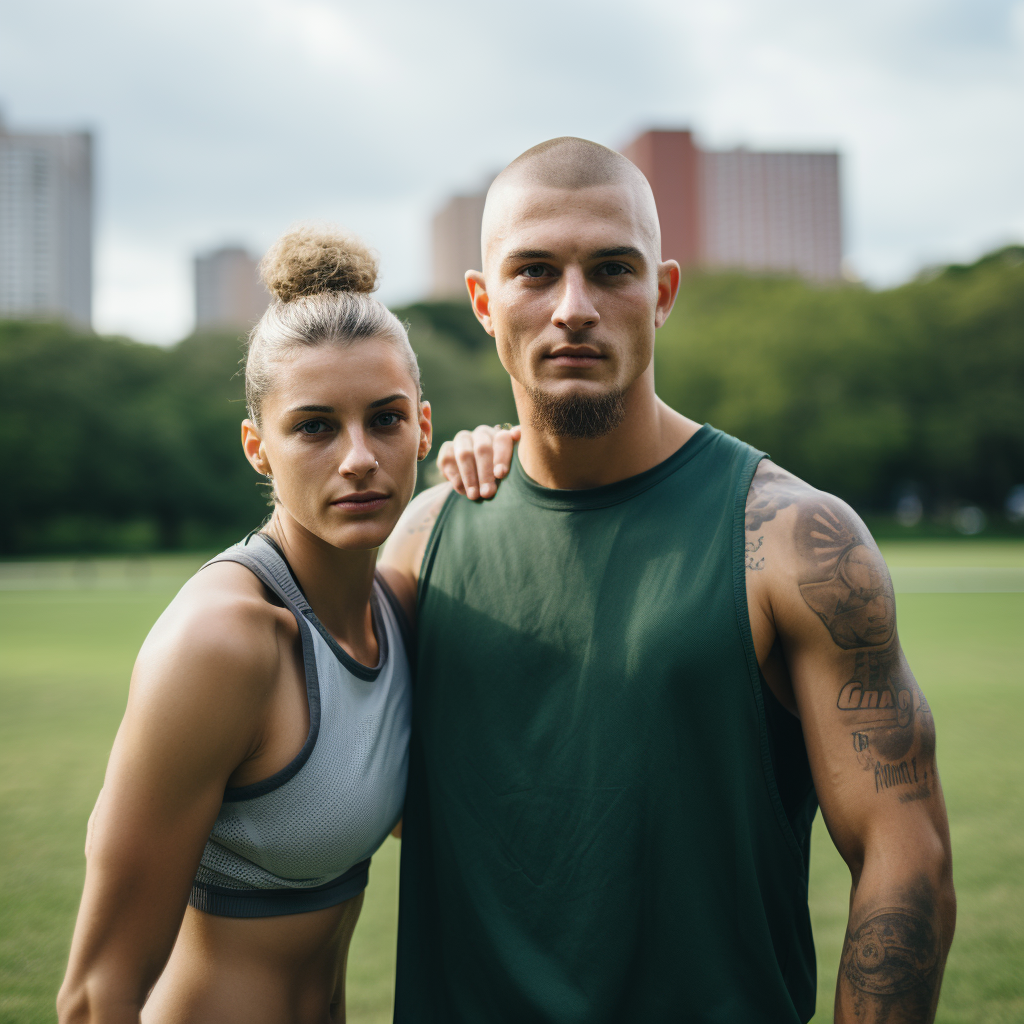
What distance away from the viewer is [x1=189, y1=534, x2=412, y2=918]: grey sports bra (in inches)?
89.0

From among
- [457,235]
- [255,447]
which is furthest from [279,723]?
[457,235]

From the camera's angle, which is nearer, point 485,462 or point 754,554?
point 754,554

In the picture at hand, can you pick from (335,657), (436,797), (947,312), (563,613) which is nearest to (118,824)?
(335,657)

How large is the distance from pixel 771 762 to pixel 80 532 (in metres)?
49.5

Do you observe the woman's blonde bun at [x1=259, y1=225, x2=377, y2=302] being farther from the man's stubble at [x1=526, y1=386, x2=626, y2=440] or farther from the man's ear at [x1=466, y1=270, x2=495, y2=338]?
the man's stubble at [x1=526, y1=386, x2=626, y2=440]

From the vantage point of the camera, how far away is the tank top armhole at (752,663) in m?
2.35

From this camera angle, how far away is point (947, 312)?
56188 mm

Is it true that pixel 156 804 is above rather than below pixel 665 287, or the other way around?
below

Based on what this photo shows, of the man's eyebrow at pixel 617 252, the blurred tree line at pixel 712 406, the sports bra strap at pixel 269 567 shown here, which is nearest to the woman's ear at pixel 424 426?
the sports bra strap at pixel 269 567

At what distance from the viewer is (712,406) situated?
188 ft

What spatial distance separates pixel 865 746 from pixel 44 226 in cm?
12279

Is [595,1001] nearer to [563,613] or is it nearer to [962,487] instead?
[563,613]

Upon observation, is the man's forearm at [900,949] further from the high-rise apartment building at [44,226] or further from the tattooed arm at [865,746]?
the high-rise apartment building at [44,226]

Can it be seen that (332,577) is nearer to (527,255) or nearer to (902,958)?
(527,255)
